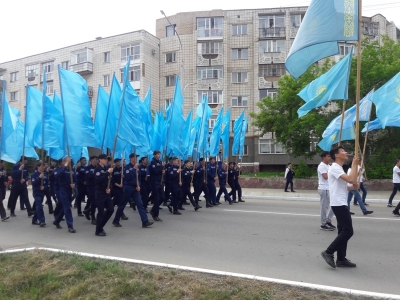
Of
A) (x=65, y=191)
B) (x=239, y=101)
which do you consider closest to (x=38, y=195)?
(x=65, y=191)

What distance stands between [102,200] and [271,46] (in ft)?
104

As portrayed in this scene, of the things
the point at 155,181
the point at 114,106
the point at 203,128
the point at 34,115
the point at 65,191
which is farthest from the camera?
the point at 203,128

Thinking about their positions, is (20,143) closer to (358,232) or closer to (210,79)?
(358,232)

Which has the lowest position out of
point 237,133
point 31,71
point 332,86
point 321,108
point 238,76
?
point 237,133

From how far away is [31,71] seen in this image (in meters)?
44.5

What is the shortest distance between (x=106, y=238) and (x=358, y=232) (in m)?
5.45

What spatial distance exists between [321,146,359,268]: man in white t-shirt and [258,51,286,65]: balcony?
105 ft

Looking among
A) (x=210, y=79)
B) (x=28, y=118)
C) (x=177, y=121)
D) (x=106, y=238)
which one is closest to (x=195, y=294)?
(x=106, y=238)

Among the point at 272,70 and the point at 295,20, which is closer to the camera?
the point at 272,70

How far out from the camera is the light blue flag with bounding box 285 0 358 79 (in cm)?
696

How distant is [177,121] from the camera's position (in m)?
12.1

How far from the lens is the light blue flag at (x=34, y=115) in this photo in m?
11.2

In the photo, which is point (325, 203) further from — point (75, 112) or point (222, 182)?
point (75, 112)

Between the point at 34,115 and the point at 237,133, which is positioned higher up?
the point at 34,115
